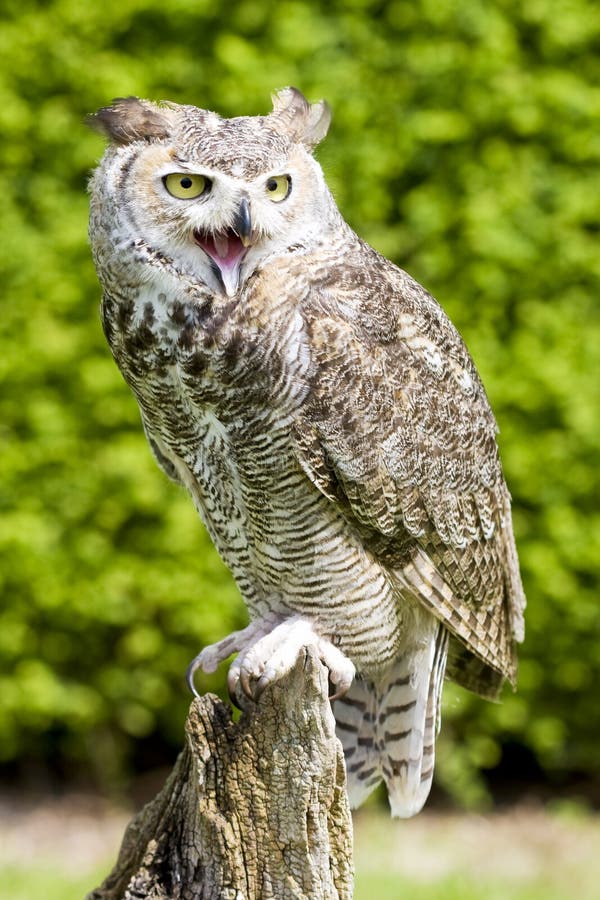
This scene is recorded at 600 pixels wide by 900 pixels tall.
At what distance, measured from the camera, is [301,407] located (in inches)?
97.7

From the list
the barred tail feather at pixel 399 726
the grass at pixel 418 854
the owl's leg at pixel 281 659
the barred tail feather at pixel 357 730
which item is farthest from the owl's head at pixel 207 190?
the grass at pixel 418 854

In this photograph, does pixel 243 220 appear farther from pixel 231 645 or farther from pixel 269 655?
pixel 231 645

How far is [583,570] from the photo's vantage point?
5023 mm

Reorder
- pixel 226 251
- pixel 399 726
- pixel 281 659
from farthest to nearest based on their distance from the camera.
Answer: pixel 399 726 < pixel 281 659 < pixel 226 251

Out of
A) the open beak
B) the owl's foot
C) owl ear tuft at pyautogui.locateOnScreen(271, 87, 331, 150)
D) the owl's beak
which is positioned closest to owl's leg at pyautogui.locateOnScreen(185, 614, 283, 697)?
the owl's foot

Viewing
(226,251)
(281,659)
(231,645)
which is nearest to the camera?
(226,251)

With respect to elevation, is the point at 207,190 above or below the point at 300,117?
below

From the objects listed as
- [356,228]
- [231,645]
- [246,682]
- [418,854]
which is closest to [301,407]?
[246,682]

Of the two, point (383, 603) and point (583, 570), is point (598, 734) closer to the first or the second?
point (583, 570)

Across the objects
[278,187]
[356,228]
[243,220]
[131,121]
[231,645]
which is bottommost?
[231,645]

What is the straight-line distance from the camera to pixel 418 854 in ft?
16.2

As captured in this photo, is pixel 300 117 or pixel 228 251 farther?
pixel 300 117

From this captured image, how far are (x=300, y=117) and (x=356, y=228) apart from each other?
220 centimetres

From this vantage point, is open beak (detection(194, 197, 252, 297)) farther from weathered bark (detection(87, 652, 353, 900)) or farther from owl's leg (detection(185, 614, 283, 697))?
owl's leg (detection(185, 614, 283, 697))
